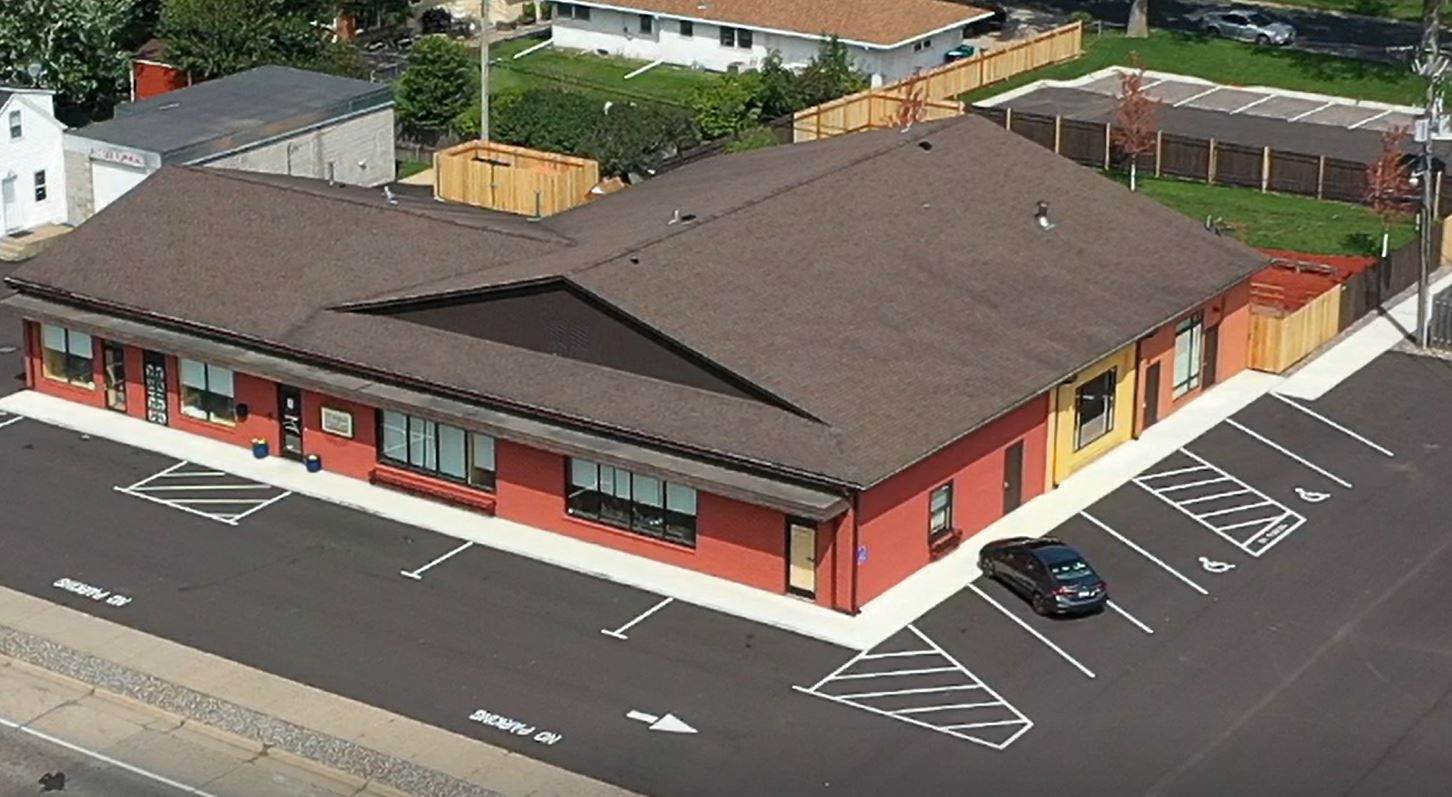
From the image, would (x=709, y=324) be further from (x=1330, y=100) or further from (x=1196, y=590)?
(x=1330, y=100)

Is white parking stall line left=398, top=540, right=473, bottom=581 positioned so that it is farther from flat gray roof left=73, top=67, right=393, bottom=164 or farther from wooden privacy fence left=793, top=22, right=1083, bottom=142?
wooden privacy fence left=793, top=22, right=1083, bottom=142

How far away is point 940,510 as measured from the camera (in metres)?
62.2

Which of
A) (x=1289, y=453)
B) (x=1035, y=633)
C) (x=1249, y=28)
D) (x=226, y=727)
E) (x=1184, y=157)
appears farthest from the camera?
(x=1249, y=28)

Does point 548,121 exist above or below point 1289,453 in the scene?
above

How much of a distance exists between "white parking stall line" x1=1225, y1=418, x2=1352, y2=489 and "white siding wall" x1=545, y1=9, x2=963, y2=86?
42.7 m

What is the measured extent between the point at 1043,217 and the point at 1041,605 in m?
16.7

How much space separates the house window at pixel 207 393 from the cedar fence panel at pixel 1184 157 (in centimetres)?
4393

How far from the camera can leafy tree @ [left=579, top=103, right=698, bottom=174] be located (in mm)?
93562

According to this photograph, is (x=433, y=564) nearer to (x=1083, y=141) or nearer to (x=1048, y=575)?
(x=1048, y=575)

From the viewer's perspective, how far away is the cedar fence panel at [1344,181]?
3733 inches

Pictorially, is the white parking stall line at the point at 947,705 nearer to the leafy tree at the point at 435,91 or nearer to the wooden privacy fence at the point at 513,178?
the wooden privacy fence at the point at 513,178

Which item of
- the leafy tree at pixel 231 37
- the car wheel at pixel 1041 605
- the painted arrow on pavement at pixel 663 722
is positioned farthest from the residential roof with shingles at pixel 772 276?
the leafy tree at pixel 231 37

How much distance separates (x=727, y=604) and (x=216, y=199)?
941 inches

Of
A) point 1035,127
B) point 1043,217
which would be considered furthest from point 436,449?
point 1035,127
